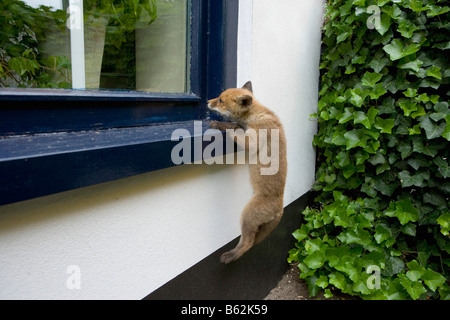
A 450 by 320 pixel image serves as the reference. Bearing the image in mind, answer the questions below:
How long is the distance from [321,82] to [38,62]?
242 cm

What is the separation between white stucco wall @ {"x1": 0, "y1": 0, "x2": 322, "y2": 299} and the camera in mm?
809

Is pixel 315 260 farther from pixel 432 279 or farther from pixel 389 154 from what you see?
pixel 389 154

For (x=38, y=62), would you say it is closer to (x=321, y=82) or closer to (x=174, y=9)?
(x=174, y=9)

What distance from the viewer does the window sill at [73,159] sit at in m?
0.70

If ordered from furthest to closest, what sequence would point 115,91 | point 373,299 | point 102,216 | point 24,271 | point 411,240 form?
point 411,240, point 373,299, point 115,91, point 102,216, point 24,271

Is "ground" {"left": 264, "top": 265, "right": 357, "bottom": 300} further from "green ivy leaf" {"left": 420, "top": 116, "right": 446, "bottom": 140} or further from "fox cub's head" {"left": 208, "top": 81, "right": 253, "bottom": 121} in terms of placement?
"fox cub's head" {"left": 208, "top": 81, "right": 253, "bottom": 121}

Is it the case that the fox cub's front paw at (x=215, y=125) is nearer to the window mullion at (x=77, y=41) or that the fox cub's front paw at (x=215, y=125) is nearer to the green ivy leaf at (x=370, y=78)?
the window mullion at (x=77, y=41)

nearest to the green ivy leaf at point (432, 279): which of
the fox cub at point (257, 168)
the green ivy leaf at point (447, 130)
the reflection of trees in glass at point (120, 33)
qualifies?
the green ivy leaf at point (447, 130)

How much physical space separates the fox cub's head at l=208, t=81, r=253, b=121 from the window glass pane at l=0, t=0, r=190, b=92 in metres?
0.18

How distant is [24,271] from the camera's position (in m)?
0.80

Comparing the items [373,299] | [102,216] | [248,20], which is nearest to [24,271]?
[102,216]

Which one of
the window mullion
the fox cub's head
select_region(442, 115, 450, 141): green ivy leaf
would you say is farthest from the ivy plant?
the window mullion
